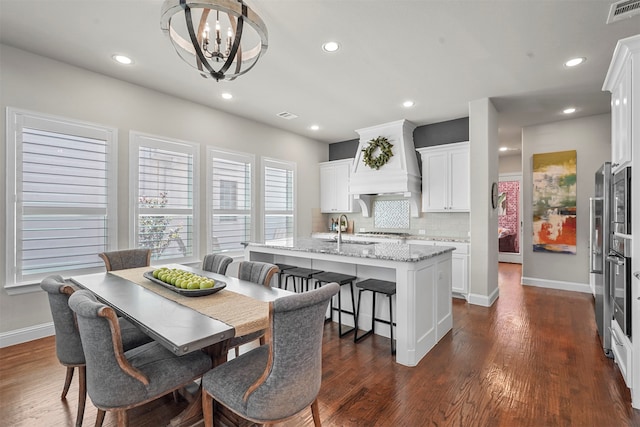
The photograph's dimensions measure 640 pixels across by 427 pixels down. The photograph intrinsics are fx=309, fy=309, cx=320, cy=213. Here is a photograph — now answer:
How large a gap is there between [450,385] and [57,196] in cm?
413

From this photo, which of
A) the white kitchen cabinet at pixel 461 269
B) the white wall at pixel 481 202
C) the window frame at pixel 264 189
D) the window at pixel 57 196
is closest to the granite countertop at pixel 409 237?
the white kitchen cabinet at pixel 461 269

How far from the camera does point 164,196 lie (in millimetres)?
4117

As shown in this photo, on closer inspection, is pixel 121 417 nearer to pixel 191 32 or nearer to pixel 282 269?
pixel 191 32

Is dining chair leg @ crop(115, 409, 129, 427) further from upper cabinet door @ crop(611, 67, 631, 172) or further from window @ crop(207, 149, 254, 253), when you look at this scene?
upper cabinet door @ crop(611, 67, 631, 172)

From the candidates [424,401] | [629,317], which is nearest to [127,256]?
[424,401]

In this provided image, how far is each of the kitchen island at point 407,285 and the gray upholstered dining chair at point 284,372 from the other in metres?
1.27

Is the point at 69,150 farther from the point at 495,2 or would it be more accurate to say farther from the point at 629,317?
the point at 629,317

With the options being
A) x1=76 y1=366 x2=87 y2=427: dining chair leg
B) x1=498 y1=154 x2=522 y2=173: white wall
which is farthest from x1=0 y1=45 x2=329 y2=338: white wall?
x1=498 y1=154 x2=522 y2=173: white wall

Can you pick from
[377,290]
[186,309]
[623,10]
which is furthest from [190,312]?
[623,10]

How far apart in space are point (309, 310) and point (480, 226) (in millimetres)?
3705

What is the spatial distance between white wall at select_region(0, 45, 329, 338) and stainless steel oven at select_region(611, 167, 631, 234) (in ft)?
13.6

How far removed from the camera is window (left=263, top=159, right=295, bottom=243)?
18.2 feet

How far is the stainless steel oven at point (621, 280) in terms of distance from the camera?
2.19 meters

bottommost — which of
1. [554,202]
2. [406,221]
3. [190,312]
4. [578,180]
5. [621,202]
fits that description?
[190,312]
